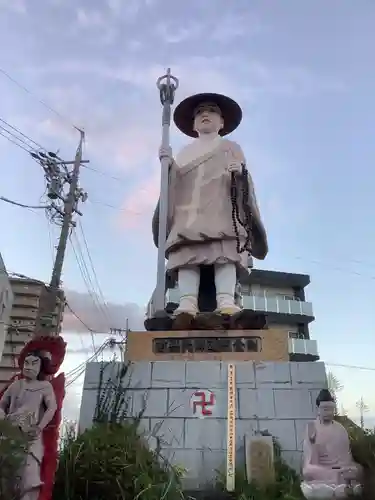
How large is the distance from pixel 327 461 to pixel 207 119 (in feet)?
13.2

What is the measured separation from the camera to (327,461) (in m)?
3.22

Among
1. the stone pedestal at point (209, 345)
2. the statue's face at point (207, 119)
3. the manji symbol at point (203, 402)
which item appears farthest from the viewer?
the statue's face at point (207, 119)

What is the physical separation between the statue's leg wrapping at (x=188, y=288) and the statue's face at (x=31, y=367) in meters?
1.75

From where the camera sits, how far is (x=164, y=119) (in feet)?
18.9

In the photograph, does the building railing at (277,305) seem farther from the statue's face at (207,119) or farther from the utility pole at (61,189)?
the statue's face at (207,119)

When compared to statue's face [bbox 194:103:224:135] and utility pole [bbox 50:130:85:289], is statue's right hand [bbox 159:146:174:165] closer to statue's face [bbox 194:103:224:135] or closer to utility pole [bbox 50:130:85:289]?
statue's face [bbox 194:103:224:135]

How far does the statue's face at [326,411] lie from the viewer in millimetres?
Answer: 3447

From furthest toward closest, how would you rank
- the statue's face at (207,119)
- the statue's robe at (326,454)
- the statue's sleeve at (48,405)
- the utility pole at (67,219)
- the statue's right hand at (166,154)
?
the utility pole at (67,219), the statue's face at (207,119), the statue's right hand at (166,154), the statue's sleeve at (48,405), the statue's robe at (326,454)

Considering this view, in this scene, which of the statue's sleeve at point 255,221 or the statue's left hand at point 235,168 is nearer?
the statue's left hand at point 235,168

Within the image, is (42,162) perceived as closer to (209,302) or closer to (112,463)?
(209,302)

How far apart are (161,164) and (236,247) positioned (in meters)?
1.23

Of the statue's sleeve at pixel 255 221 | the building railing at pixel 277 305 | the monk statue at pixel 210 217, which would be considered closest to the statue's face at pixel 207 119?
the monk statue at pixel 210 217

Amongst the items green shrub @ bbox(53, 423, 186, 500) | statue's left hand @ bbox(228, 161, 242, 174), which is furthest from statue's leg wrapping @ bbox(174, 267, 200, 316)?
green shrub @ bbox(53, 423, 186, 500)

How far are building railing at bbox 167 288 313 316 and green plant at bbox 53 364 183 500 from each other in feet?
57.0
